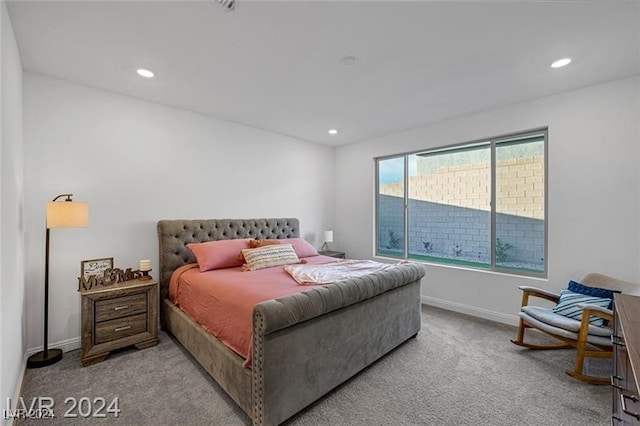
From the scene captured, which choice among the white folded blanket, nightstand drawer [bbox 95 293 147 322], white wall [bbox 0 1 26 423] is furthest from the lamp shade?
the white folded blanket

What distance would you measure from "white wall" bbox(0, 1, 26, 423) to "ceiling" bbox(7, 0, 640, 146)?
1.08 ft

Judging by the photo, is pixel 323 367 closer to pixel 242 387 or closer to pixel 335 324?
pixel 335 324

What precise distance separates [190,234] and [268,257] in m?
1.01

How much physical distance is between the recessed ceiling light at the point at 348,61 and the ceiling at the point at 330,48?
35 millimetres

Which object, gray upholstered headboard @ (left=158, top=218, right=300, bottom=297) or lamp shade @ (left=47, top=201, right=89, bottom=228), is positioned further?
gray upholstered headboard @ (left=158, top=218, right=300, bottom=297)

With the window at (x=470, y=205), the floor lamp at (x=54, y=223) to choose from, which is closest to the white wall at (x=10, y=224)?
the floor lamp at (x=54, y=223)

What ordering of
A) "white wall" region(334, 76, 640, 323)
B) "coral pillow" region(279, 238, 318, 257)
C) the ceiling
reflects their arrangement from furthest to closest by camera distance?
"coral pillow" region(279, 238, 318, 257) < "white wall" region(334, 76, 640, 323) < the ceiling

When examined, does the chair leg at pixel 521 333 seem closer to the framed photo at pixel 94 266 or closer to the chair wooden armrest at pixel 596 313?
the chair wooden armrest at pixel 596 313

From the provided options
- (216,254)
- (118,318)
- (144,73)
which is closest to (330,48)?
(144,73)

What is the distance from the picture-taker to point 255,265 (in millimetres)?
2973

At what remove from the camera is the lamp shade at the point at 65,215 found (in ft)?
7.29

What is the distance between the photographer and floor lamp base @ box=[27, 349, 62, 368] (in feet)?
7.52

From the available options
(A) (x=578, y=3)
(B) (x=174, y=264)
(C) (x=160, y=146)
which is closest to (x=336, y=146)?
(C) (x=160, y=146)

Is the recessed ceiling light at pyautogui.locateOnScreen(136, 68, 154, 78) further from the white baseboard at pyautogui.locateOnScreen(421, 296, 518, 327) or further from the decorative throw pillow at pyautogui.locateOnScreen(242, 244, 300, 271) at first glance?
the white baseboard at pyautogui.locateOnScreen(421, 296, 518, 327)
